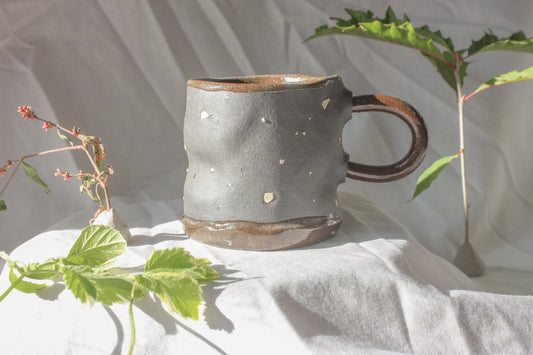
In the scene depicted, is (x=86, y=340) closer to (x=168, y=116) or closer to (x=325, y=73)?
(x=168, y=116)

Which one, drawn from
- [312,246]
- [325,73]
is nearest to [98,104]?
[325,73]

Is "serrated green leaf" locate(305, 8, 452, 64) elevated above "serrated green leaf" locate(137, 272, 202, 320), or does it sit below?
above

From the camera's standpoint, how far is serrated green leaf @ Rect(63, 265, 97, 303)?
57cm

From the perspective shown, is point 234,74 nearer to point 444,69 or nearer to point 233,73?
point 233,73

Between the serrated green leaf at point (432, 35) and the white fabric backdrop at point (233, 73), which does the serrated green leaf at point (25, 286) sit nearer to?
the white fabric backdrop at point (233, 73)

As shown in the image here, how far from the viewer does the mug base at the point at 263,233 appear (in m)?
0.70

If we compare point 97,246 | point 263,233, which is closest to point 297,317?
point 263,233

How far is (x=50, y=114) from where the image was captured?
40.2 inches

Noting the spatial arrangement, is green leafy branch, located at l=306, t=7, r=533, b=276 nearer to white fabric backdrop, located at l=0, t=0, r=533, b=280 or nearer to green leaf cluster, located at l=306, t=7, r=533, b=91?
green leaf cluster, located at l=306, t=7, r=533, b=91

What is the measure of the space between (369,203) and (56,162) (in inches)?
22.2

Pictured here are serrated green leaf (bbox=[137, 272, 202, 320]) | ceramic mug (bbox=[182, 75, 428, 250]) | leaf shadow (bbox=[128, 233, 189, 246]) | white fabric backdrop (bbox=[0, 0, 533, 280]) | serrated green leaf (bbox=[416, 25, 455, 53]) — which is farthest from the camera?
white fabric backdrop (bbox=[0, 0, 533, 280])

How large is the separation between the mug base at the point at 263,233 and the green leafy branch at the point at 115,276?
0.21 ft

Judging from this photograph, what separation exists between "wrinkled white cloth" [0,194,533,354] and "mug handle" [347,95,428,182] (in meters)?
0.13

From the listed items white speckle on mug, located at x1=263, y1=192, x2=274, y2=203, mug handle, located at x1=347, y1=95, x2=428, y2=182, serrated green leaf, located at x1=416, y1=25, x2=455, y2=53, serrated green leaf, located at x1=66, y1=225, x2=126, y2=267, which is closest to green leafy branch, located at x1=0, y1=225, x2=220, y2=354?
serrated green leaf, located at x1=66, y1=225, x2=126, y2=267
